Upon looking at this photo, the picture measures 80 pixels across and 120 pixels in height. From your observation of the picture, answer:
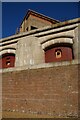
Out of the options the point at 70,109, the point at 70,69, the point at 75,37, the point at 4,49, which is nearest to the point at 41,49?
the point at 75,37

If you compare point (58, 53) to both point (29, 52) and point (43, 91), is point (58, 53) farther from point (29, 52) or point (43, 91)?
point (43, 91)

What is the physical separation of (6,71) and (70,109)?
360 centimetres

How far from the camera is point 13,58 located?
11.8 metres

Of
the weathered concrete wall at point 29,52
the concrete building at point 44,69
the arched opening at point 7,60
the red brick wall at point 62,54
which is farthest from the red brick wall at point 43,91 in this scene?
the arched opening at point 7,60

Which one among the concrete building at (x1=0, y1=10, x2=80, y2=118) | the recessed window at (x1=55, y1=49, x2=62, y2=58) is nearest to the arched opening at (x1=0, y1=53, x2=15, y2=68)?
the concrete building at (x1=0, y1=10, x2=80, y2=118)

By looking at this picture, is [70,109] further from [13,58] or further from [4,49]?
[4,49]

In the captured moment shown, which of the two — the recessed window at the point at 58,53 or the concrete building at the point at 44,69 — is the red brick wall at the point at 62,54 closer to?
the concrete building at the point at 44,69

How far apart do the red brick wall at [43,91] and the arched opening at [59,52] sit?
2.21 meters

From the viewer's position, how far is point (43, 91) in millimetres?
7484

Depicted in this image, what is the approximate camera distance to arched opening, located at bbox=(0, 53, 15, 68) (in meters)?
11.9

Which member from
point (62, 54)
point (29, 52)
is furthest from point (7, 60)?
point (62, 54)

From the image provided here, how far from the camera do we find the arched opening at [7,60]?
39.0ft

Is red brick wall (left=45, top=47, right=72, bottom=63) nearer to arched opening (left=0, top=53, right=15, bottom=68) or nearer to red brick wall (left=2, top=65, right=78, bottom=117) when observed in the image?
red brick wall (left=2, top=65, right=78, bottom=117)

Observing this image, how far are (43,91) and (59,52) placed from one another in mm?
2992
